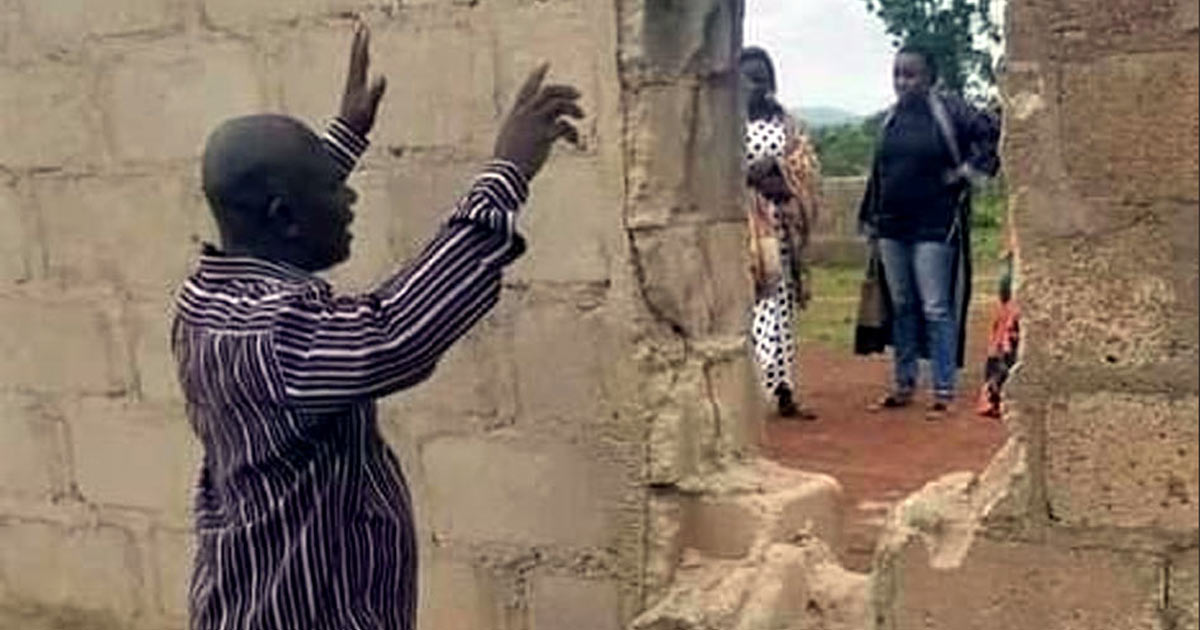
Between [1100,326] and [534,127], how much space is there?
98cm

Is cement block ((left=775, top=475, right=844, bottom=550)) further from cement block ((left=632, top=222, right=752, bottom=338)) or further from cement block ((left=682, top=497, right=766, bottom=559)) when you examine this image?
cement block ((left=632, top=222, right=752, bottom=338))

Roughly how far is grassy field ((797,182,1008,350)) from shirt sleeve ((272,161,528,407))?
27.0ft

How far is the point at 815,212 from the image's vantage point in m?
9.46

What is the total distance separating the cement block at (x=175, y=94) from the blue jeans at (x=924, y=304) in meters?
4.42

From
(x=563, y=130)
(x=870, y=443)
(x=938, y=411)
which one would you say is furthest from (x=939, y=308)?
(x=563, y=130)

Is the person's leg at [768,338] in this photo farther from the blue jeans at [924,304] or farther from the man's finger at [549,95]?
the man's finger at [549,95]

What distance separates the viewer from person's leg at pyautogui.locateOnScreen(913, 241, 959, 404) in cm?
897

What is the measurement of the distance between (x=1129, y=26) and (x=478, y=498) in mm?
1940

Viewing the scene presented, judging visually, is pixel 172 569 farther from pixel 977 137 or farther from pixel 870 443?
pixel 977 137

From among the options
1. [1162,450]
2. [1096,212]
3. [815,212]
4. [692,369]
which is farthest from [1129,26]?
[815,212]

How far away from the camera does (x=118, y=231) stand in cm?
537

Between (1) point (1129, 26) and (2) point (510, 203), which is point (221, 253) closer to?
(2) point (510, 203)

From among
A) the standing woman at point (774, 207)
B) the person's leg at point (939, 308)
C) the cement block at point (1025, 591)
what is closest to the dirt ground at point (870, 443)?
the person's leg at point (939, 308)

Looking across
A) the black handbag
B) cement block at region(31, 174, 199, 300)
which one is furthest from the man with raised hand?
the black handbag
